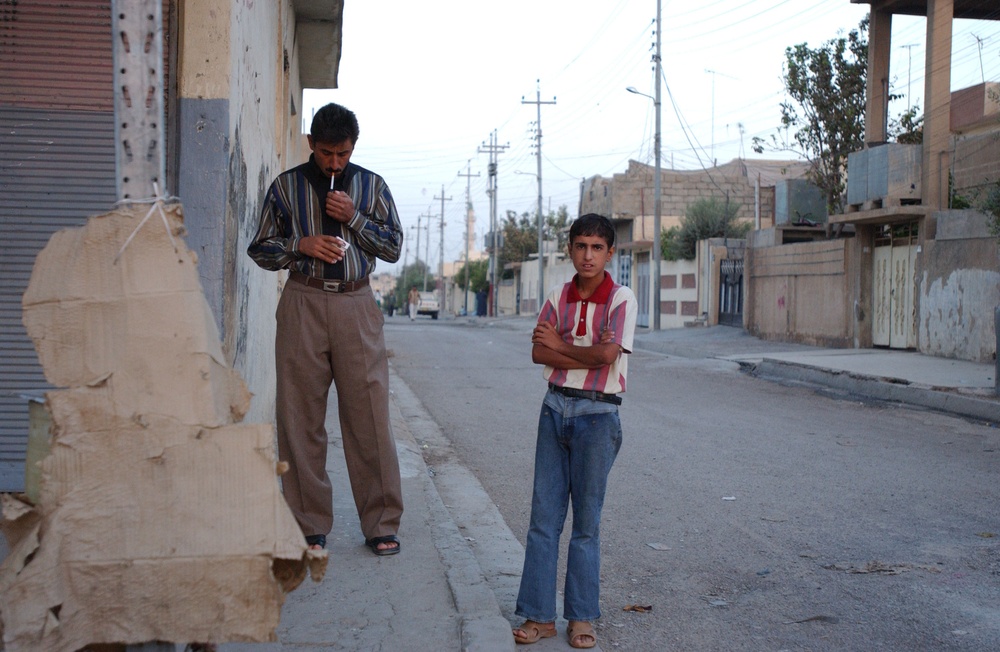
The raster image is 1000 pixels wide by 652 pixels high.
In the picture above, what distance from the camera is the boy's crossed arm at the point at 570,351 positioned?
3414 mm

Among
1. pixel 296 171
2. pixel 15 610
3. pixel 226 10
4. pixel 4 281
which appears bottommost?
pixel 15 610

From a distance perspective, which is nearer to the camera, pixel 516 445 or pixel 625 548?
pixel 625 548

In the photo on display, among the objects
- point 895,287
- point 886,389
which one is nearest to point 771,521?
point 886,389

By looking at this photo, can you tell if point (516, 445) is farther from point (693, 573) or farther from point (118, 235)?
point (118, 235)

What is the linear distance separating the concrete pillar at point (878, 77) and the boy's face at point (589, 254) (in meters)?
17.8

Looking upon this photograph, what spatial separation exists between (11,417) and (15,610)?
319 cm

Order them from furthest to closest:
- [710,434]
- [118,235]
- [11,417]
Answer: [710,434]
[11,417]
[118,235]

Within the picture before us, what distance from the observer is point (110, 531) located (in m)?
2.13

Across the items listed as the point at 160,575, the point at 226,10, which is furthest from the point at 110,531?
the point at 226,10

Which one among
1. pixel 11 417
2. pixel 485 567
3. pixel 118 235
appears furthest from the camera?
pixel 11 417

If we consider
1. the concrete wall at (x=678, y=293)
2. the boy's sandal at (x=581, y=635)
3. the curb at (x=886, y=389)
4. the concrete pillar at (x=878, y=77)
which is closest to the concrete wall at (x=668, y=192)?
the concrete wall at (x=678, y=293)

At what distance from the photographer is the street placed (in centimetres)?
384

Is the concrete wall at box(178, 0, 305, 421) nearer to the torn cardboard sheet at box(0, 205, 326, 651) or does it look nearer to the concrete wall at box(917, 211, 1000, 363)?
the torn cardboard sheet at box(0, 205, 326, 651)

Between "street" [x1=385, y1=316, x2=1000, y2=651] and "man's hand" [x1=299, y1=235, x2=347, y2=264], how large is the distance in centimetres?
163
